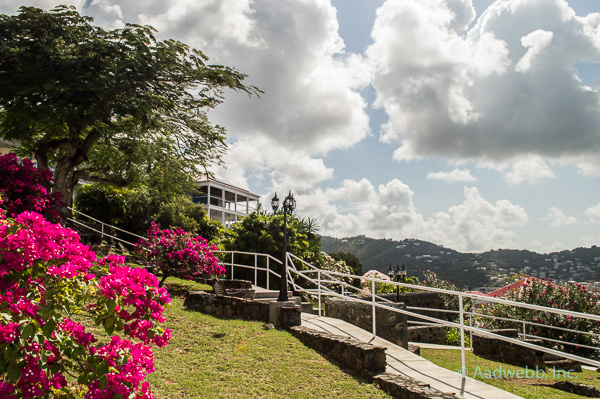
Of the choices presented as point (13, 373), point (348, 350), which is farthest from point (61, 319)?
point (348, 350)

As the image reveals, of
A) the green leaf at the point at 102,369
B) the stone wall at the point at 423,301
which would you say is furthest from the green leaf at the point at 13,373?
the stone wall at the point at 423,301

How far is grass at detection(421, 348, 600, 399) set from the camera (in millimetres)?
5199

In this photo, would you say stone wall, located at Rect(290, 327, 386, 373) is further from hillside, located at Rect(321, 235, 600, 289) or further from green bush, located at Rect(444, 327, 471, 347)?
hillside, located at Rect(321, 235, 600, 289)

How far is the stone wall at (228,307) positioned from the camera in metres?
8.22

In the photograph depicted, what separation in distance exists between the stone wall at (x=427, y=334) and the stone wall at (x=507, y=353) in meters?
2.29

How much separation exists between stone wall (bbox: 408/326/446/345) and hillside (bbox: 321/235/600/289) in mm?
37845

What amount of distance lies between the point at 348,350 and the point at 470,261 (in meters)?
75.8

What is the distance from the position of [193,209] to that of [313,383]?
738 inches

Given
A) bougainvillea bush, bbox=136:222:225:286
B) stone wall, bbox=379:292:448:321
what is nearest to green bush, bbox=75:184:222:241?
bougainvillea bush, bbox=136:222:225:286

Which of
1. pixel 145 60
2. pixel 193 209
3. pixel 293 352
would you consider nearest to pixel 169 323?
pixel 293 352

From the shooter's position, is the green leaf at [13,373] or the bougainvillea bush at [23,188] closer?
the green leaf at [13,373]

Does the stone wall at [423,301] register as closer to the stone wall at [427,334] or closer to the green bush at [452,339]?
the green bush at [452,339]

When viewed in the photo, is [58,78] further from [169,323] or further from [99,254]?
[169,323]

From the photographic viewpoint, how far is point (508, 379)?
5973mm
